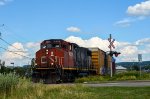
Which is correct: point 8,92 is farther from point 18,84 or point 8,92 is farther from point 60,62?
point 60,62

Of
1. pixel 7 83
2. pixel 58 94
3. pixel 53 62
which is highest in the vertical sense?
pixel 53 62

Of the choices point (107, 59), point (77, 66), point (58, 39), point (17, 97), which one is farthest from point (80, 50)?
point (17, 97)

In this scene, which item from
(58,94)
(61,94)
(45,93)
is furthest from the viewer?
(45,93)

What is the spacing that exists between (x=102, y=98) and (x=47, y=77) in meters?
22.3

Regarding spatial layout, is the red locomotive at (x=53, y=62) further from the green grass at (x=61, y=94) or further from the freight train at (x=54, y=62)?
the green grass at (x=61, y=94)

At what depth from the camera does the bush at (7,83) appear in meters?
20.1

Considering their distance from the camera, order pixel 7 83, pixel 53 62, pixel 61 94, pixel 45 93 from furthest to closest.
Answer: pixel 53 62 → pixel 7 83 → pixel 45 93 → pixel 61 94

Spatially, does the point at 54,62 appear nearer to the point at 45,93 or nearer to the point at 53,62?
the point at 53,62

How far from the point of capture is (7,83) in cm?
2042

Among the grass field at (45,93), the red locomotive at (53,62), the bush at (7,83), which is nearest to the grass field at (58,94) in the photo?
the grass field at (45,93)

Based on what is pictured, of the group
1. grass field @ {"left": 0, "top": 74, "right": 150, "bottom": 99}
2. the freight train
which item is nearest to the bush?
grass field @ {"left": 0, "top": 74, "right": 150, "bottom": 99}

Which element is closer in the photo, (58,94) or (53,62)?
(58,94)

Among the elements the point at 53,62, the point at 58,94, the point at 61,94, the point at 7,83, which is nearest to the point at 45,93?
the point at 58,94

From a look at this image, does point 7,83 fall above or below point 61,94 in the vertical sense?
above
